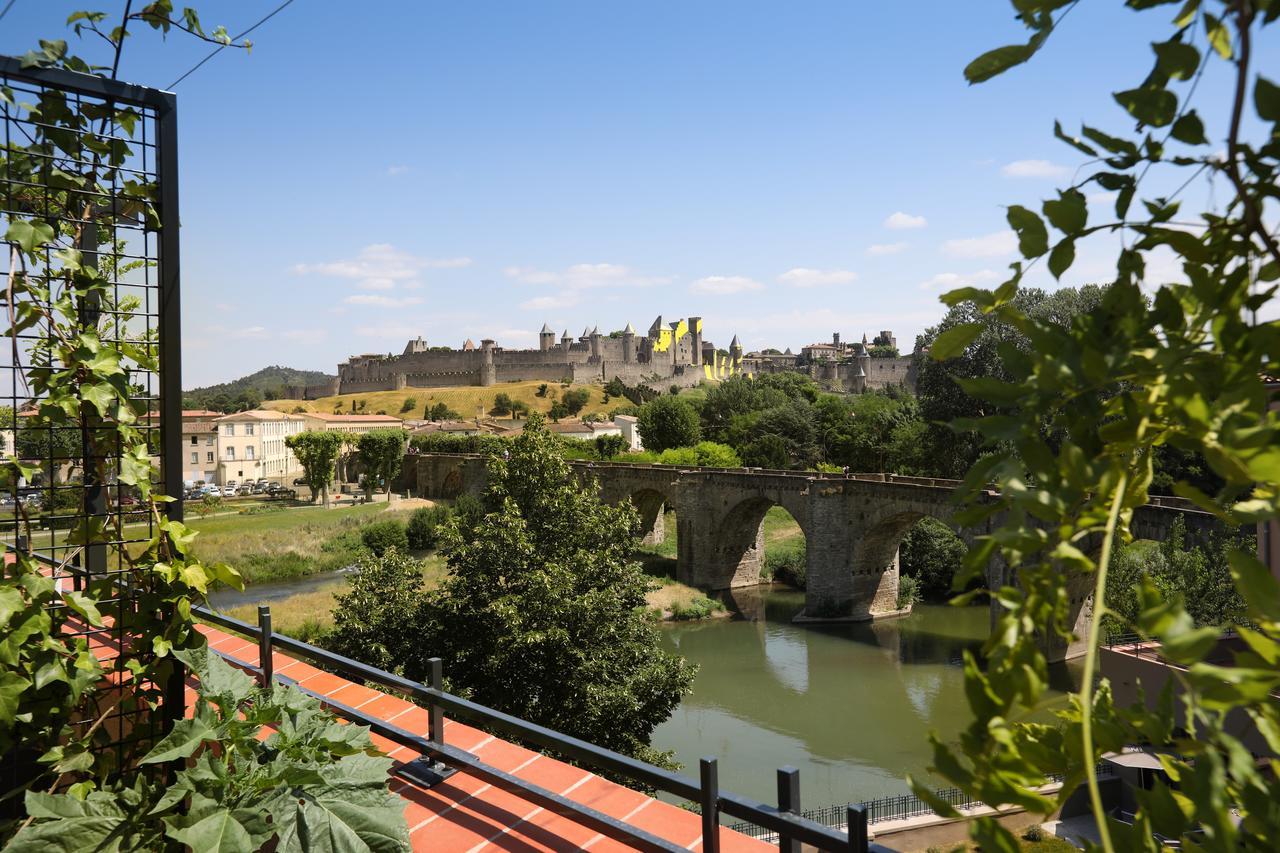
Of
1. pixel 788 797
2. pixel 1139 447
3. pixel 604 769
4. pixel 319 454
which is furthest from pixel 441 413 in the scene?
pixel 1139 447

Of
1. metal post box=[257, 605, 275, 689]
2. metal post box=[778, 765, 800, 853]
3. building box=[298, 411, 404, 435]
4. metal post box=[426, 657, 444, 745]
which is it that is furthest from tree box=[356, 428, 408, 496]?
metal post box=[778, 765, 800, 853]

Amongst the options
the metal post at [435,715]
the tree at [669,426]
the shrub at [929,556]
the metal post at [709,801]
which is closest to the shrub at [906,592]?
the shrub at [929,556]

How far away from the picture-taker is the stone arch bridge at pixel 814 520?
2252 cm

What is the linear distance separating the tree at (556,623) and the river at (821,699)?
4.17 feet

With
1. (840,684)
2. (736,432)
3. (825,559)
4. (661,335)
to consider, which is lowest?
(840,684)

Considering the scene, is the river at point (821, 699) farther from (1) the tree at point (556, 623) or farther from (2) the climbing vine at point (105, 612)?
(2) the climbing vine at point (105, 612)

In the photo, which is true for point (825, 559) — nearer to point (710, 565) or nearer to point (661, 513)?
point (710, 565)

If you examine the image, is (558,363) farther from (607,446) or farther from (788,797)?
(788,797)

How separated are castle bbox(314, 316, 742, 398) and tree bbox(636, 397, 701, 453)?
26687mm

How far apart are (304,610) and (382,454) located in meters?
17.9

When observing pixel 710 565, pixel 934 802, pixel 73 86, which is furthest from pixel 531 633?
pixel 710 565

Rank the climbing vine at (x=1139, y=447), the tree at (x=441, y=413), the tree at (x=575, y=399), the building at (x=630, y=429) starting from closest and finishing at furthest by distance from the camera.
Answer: the climbing vine at (x=1139, y=447) → the building at (x=630, y=429) → the tree at (x=575, y=399) → the tree at (x=441, y=413)

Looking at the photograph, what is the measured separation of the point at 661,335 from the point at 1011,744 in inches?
2989

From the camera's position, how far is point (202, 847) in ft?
5.48
